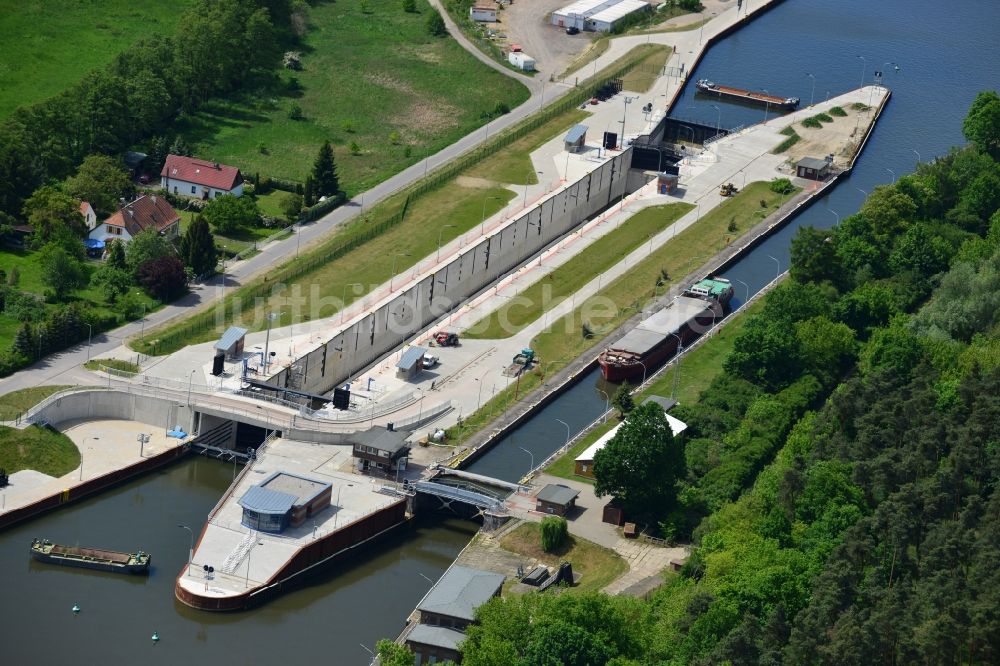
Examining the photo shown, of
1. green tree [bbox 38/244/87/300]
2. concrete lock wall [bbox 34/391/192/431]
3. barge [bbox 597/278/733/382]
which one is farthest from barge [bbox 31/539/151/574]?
barge [bbox 597/278/733/382]

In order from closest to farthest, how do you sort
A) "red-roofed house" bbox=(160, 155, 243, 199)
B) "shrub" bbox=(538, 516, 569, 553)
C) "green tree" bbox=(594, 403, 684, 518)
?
"shrub" bbox=(538, 516, 569, 553) < "green tree" bbox=(594, 403, 684, 518) < "red-roofed house" bbox=(160, 155, 243, 199)

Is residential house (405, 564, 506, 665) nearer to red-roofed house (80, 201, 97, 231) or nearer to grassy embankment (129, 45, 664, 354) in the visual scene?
grassy embankment (129, 45, 664, 354)

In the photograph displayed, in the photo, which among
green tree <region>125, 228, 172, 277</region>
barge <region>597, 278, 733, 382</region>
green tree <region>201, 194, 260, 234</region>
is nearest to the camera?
barge <region>597, 278, 733, 382</region>

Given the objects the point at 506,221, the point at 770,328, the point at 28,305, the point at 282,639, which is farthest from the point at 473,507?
the point at 506,221

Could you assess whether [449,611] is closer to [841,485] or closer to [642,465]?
[642,465]

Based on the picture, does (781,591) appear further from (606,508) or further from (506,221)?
(506,221)

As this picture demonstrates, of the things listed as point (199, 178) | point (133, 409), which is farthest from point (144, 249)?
point (133, 409)
